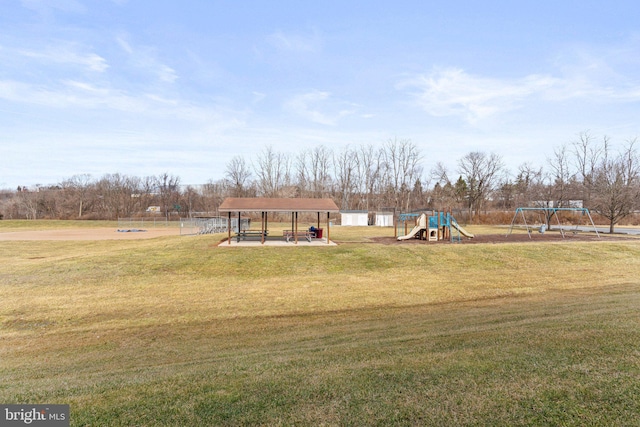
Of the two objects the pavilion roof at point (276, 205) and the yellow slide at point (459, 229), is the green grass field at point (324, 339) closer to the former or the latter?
the pavilion roof at point (276, 205)

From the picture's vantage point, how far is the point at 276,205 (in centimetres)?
2466

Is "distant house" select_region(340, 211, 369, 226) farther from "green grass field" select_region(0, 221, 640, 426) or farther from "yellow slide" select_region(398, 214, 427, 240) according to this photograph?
"green grass field" select_region(0, 221, 640, 426)

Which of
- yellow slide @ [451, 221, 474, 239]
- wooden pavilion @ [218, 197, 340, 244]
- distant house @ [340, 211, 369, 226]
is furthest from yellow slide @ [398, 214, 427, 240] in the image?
distant house @ [340, 211, 369, 226]

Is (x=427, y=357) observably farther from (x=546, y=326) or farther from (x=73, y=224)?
(x=73, y=224)

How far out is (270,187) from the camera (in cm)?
7294

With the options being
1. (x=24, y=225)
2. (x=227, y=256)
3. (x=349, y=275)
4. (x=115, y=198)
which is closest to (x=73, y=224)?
(x=24, y=225)

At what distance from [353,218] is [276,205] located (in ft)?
89.8

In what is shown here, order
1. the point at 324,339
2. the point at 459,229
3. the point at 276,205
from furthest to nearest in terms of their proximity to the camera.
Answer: the point at 459,229 < the point at 276,205 < the point at 324,339

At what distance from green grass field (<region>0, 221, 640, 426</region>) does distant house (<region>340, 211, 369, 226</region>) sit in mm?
31672

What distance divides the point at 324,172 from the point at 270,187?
418 inches

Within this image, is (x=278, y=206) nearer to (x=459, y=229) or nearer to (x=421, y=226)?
(x=421, y=226)

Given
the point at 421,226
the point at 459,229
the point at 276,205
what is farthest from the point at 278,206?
the point at 459,229

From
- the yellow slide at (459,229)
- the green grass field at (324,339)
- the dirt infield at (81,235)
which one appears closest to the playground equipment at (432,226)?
the yellow slide at (459,229)

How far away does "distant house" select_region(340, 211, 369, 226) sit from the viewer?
5077cm
